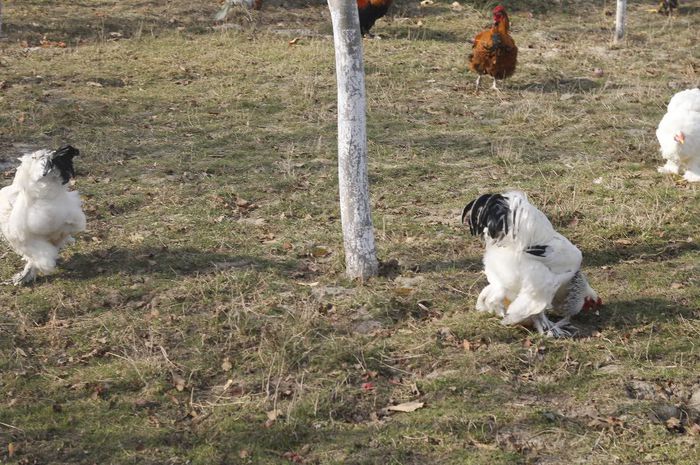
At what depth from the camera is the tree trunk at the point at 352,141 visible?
674 centimetres

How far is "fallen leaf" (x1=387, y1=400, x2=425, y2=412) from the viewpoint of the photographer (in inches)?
214

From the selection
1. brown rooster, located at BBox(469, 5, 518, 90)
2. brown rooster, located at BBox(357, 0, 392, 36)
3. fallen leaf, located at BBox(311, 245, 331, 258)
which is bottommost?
fallen leaf, located at BBox(311, 245, 331, 258)

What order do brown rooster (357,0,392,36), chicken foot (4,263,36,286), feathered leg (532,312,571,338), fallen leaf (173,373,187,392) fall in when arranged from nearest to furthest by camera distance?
1. fallen leaf (173,373,187,392)
2. feathered leg (532,312,571,338)
3. chicken foot (4,263,36,286)
4. brown rooster (357,0,392,36)

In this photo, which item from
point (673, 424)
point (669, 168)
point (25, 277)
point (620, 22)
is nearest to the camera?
point (673, 424)

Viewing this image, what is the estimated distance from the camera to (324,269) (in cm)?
736

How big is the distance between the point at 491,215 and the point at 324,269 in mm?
1768

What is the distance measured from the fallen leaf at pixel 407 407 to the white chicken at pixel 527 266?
108 centimetres

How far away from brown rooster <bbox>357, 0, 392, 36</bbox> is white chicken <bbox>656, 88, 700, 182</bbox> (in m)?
6.02

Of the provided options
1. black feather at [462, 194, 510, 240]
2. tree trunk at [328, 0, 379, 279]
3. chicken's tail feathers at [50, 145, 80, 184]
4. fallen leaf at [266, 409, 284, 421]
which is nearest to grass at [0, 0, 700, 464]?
fallen leaf at [266, 409, 284, 421]

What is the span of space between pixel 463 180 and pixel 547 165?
1.02 m

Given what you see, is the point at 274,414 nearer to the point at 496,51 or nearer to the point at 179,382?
the point at 179,382

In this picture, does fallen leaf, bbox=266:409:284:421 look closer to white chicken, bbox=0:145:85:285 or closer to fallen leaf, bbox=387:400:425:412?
fallen leaf, bbox=387:400:425:412

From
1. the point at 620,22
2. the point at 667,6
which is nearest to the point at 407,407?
the point at 620,22

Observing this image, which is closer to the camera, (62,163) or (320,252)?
(62,163)
